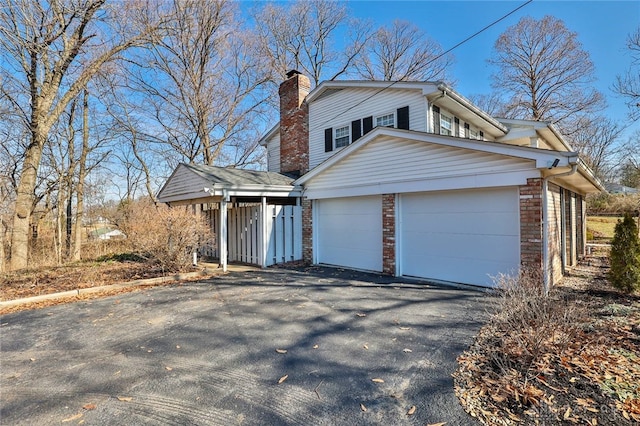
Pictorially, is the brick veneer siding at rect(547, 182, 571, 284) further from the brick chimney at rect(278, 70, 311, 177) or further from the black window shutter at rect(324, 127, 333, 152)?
the brick chimney at rect(278, 70, 311, 177)

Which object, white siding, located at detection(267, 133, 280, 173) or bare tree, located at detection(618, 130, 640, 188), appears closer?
white siding, located at detection(267, 133, 280, 173)

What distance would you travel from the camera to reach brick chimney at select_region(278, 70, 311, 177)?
13.0 meters

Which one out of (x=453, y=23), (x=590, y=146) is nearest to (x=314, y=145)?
(x=453, y=23)

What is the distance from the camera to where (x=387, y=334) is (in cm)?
444

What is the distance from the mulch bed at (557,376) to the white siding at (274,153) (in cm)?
1298

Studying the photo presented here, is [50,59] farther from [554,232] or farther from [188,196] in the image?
[554,232]

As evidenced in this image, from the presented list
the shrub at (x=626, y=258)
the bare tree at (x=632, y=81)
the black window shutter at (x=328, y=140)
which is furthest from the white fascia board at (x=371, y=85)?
the bare tree at (x=632, y=81)

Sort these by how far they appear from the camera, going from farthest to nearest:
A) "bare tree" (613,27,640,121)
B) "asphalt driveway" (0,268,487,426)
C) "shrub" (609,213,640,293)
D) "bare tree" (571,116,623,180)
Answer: "bare tree" (571,116,623,180)
"bare tree" (613,27,640,121)
"shrub" (609,213,640,293)
"asphalt driveway" (0,268,487,426)

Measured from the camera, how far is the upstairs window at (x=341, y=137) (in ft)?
38.1

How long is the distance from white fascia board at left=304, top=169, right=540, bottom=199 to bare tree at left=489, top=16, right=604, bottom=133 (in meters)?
20.7

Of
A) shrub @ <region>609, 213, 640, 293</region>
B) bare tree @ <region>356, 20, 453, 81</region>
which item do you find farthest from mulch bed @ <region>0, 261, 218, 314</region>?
bare tree @ <region>356, 20, 453, 81</region>

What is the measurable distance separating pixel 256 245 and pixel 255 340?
6.32 meters

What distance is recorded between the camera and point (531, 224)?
6.18m

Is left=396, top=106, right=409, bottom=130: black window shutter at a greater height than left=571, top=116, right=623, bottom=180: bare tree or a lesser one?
lesser
